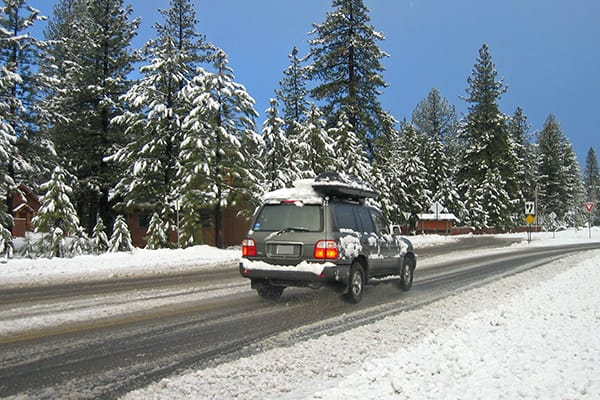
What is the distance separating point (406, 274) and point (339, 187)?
3.39 metres

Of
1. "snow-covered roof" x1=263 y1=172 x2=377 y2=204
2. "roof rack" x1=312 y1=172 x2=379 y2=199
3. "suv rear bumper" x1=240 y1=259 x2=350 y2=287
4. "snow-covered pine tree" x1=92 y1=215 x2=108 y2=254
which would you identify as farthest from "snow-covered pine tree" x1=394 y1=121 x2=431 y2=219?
"suv rear bumper" x1=240 y1=259 x2=350 y2=287

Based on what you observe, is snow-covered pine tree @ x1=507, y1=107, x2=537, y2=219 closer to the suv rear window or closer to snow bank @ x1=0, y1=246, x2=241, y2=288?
snow bank @ x1=0, y1=246, x2=241, y2=288

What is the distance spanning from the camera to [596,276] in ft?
38.4

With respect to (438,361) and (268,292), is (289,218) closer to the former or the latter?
(268,292)

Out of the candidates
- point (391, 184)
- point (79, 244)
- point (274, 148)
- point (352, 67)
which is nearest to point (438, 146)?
point (391, 184)

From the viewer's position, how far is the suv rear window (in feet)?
28.7

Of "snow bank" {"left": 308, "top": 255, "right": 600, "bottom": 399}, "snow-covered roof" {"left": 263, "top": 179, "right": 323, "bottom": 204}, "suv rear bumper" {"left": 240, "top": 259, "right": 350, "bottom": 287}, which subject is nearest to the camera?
"snow bank" {"left": 308, "top": 255, "right": 600, "bottom": 399}

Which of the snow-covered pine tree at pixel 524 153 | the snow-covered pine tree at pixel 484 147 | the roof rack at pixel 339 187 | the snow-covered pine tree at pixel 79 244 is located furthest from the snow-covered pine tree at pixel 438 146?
the roof rack at pixel 339 187

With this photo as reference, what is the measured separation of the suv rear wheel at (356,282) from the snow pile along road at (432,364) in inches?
56.8

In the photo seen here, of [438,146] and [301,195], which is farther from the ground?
[438,146]

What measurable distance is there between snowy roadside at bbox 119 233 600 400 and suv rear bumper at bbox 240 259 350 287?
135 centimetres

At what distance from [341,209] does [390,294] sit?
2.70 meters

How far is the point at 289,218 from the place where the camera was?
894cm

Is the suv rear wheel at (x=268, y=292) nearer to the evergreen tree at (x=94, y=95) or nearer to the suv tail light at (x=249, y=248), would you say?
the suv tail light at (x=249, y=248)
